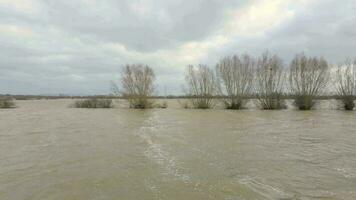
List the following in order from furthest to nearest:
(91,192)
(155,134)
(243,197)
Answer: (155,134)
(91,192)
(243,197)

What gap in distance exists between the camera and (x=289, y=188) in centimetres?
823

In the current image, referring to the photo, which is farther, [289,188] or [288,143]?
A: [288,143]

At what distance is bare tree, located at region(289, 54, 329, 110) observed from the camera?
4431 centimetres

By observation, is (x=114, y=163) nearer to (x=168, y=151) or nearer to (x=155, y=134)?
(x=168, y=151)

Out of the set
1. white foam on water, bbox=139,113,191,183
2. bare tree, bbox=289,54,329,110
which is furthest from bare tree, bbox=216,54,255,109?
white foam on water, bbox=139,113,191,183

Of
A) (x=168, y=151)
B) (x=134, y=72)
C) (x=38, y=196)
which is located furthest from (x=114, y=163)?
(x=134, y=72)

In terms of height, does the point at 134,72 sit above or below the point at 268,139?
above

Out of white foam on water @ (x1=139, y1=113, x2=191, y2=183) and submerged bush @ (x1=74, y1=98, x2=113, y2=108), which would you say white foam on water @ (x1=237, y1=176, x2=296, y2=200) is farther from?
submerged bush @ (x1=74, y1=98, x2=113, y2=108)

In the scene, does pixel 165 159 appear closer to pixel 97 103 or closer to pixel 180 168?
pixel 180 168

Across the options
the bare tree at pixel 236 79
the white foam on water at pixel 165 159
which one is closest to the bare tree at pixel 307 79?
the bare tree at pixel 236 79

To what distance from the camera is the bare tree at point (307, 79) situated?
44.3 metres

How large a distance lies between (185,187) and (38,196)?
3312mm

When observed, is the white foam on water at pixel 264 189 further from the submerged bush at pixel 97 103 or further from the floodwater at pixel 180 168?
the submerged bush at pixel 97 103

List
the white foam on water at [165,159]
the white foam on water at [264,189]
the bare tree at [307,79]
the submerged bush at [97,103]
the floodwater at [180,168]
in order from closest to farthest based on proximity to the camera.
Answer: the white foam on water at [264,189] → the floodwater at [180,168] → the white foam on water at [165,159] → the bare tree at [307,79] → the submerged bush at [97,103]
